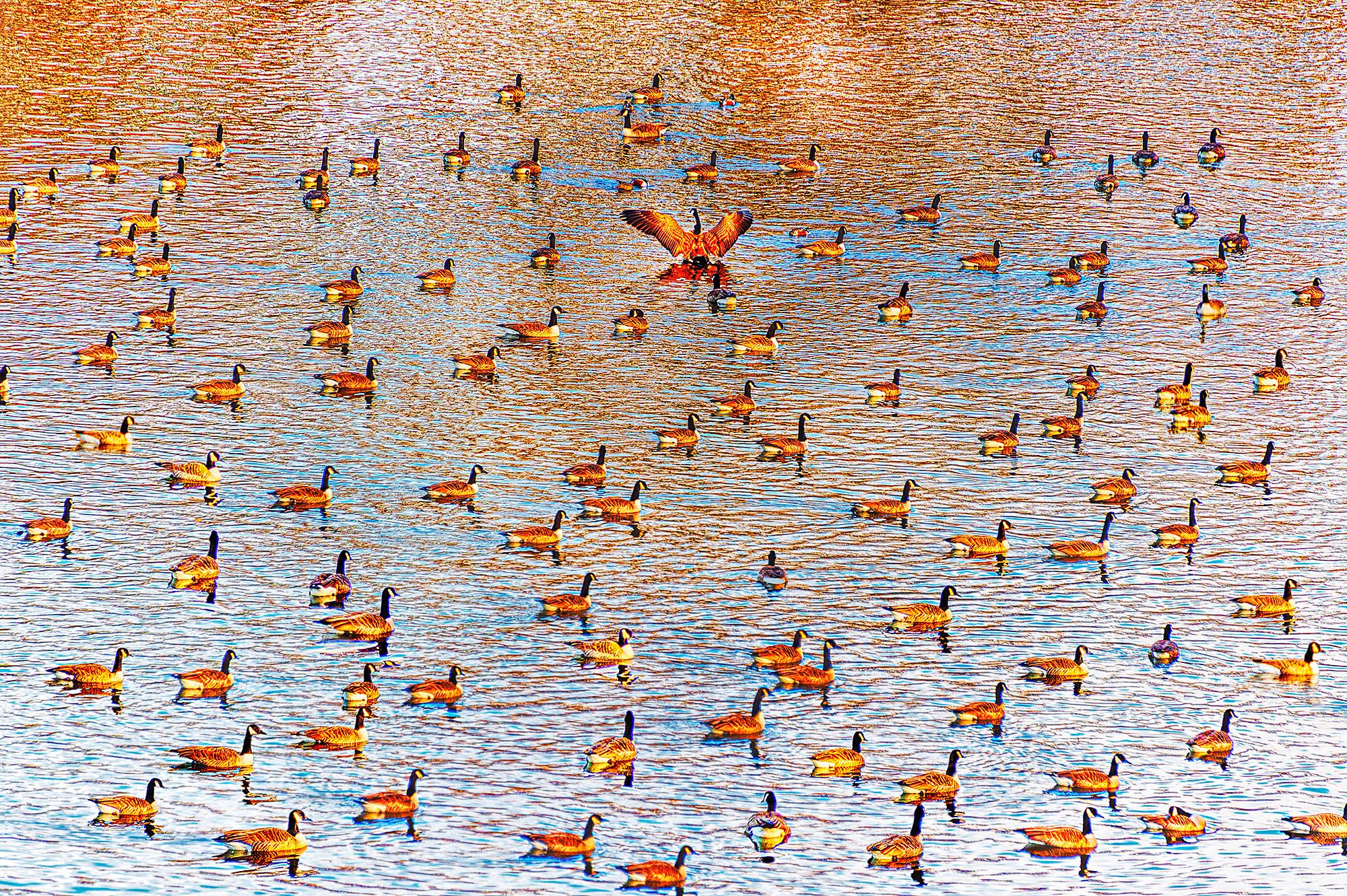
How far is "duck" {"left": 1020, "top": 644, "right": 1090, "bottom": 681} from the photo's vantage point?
1529 inches

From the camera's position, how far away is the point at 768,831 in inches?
1277

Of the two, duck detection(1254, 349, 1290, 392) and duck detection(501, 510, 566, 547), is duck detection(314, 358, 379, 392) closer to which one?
duck detection(501, 510, 566, 547)

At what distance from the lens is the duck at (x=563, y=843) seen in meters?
31.8

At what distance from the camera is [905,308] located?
5831 centimetres

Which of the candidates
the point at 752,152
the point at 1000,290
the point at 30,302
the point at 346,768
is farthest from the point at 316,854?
the point at 752,152

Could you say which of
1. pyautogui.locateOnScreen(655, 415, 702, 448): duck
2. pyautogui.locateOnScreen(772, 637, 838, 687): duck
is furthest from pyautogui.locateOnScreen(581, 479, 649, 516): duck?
pyautogui.locateOnScreen(772, 637, 838, 687): duck

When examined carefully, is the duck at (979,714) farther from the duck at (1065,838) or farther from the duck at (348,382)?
the duck at (348,382)

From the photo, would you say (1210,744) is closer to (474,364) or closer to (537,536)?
(537,536)

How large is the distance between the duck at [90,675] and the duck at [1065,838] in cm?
1859

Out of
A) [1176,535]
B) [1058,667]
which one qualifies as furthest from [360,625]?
[1176,535]

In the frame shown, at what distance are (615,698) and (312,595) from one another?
7.98 metres

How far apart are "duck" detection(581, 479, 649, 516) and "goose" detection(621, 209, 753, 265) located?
1638 centimetres

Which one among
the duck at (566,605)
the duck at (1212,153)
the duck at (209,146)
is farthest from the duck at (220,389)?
the duck at (1212,153)

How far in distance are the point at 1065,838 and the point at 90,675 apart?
64.7ft
